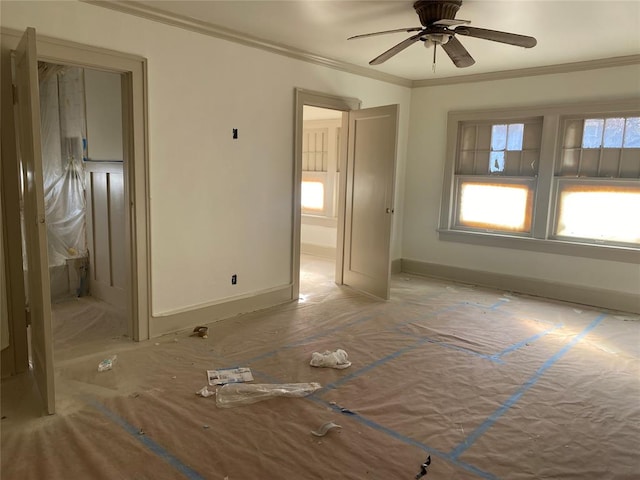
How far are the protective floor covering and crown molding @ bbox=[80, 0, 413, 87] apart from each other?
257 centimetres

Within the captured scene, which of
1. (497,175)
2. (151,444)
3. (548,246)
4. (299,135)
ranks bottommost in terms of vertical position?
(151,444)

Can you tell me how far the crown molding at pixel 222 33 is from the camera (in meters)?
3.38

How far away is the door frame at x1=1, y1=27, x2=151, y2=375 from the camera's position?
2986mm

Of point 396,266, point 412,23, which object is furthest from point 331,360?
point 396,266

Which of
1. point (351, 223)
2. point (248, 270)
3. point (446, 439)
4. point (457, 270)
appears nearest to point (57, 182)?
point (248, 270)

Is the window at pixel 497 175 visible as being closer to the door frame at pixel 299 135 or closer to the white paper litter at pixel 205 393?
the door frame at pixel 299 135

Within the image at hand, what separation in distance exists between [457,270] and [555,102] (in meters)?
2.33

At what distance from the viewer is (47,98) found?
479 centimetres

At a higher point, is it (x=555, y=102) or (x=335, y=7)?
(x=335, y=7)

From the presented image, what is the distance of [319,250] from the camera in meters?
7.70

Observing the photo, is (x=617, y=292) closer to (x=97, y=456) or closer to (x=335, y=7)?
(x=335, y=7)

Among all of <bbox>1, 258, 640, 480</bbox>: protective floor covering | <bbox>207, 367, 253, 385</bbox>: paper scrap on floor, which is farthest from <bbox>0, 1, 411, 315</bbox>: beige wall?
<bbox>207, 367, 253, 385</bbox>: paper scrap on floor

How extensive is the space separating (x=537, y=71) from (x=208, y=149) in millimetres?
3830

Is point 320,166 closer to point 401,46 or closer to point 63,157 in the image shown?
point 63,157
